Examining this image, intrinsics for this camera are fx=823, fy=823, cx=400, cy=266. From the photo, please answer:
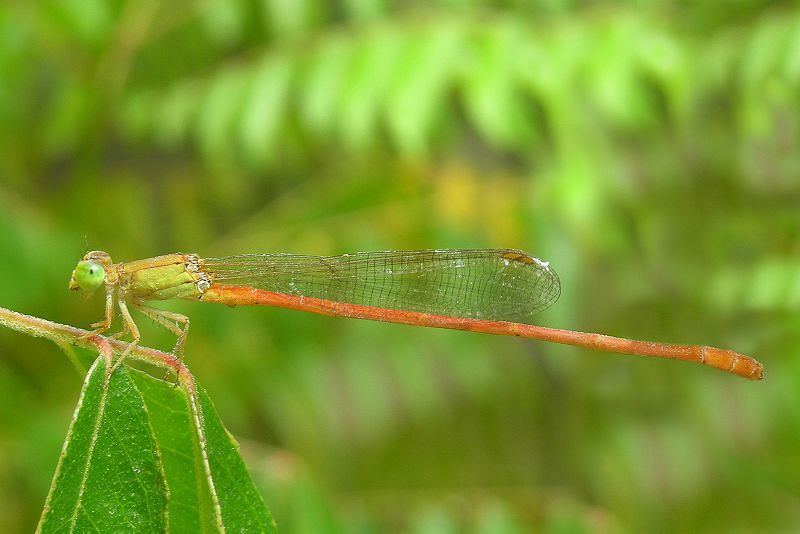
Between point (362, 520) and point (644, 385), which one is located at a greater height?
point (644, 385)

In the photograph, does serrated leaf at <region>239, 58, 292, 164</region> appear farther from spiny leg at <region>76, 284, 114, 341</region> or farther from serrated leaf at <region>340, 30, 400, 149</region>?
spiny leg at <region>76, 284, 114, 341</region>

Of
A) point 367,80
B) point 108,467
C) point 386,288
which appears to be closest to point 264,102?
point 367,80

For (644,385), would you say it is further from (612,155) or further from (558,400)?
(612,155)

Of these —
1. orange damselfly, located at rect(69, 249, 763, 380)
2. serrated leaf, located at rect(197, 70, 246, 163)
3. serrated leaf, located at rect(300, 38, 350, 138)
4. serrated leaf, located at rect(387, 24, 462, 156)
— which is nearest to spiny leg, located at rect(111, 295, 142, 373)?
orange damselfly, located at rect(69, 249, 763, 380)

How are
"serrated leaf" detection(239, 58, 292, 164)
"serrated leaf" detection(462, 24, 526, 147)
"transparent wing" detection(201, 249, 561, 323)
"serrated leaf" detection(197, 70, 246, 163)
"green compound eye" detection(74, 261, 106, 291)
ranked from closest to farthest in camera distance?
"green compound eye" detection(74, 261, 106, 291)
"transparent wing" detection(201, 249, 561, 323)
"serrated leaf" detection(462, 24, 526, 147)
"serrated leaf" detection(239, 58, 292, 164)
"serrated leaf" detection(197, 70, 246, 163)

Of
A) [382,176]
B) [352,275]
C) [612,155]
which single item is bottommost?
[352,275]

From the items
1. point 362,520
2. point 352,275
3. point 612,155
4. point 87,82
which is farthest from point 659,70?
point 87,82

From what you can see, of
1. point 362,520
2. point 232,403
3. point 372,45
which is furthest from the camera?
point 232,403

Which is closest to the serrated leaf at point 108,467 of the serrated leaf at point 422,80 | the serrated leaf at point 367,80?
the serrated leaf at point 422,80
